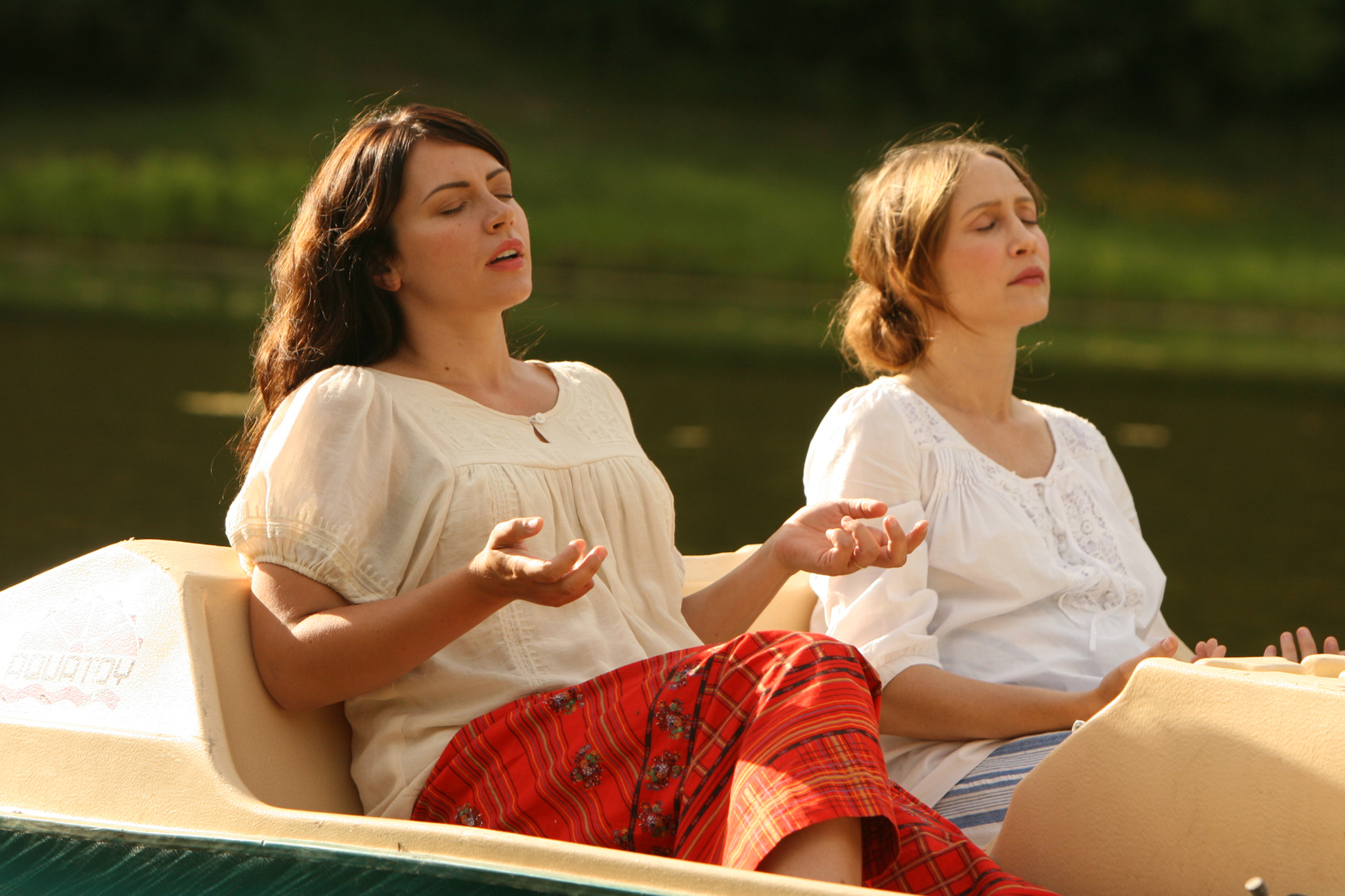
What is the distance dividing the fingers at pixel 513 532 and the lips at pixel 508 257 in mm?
495

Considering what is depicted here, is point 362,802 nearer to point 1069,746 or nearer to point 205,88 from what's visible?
point 1069,746

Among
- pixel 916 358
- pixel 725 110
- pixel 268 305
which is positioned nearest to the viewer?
pixel 268 305

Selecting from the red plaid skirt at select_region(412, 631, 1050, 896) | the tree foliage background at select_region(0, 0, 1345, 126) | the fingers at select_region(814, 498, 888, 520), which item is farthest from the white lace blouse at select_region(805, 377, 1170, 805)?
the tree foliage background at select_region(0, 0, 1345, 126)

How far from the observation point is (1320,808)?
A: 1742 millimetres

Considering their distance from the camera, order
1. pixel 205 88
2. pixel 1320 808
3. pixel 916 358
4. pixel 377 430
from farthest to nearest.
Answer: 1. pixel 205 88
2. pixel 916 358
3. pixel 377 430
4. pixel 1320 808

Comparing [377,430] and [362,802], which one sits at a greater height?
[377,430]

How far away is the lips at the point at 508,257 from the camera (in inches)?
81.1

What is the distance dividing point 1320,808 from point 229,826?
1123 mm

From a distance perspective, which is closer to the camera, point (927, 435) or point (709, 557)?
point (927, 435)

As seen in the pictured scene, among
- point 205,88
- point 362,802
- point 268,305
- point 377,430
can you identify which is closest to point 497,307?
point 377,430

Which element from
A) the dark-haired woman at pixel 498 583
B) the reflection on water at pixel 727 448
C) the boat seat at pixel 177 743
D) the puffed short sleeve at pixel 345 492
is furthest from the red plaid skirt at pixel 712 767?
the reflection on water at pixel 727 448

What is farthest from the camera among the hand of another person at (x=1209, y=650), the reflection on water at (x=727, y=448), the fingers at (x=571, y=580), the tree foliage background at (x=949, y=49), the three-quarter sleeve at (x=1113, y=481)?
the tree foliage background at (x=949, y=49)

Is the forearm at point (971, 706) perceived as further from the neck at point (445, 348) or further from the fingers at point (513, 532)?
the fingers at point (513, 532)

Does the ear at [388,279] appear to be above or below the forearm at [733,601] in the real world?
above
